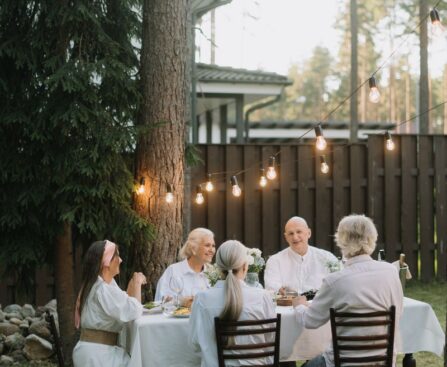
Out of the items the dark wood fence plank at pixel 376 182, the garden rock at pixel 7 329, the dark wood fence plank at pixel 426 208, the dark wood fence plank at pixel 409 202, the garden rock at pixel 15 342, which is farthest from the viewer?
the dark wood fence plank at pixel 426 208

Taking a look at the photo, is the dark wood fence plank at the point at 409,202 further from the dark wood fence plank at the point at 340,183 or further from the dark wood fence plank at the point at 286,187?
the dark wood fence plank at the point at 286,187

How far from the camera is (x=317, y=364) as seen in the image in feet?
16.6

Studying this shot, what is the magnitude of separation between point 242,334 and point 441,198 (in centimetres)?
741

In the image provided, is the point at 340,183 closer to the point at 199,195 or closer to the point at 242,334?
the point at 199,195

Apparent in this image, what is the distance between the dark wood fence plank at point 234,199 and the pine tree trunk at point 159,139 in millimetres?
2902

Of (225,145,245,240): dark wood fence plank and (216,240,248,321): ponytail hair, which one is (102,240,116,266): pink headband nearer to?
(216,240,248,321): ponytail hair

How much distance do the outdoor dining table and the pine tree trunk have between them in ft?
5.70

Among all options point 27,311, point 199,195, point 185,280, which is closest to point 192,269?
point 185,280

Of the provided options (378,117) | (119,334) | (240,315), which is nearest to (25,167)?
(119,334)

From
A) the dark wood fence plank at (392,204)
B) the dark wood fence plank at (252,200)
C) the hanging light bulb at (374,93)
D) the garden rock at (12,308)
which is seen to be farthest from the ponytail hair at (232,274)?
the dark wood fence plank at (392,204)

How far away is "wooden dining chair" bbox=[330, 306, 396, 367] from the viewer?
4.64 metres

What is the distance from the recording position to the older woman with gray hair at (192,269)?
6.35 m

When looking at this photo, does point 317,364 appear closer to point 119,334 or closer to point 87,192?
point 119,334

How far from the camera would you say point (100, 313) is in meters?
4.95
